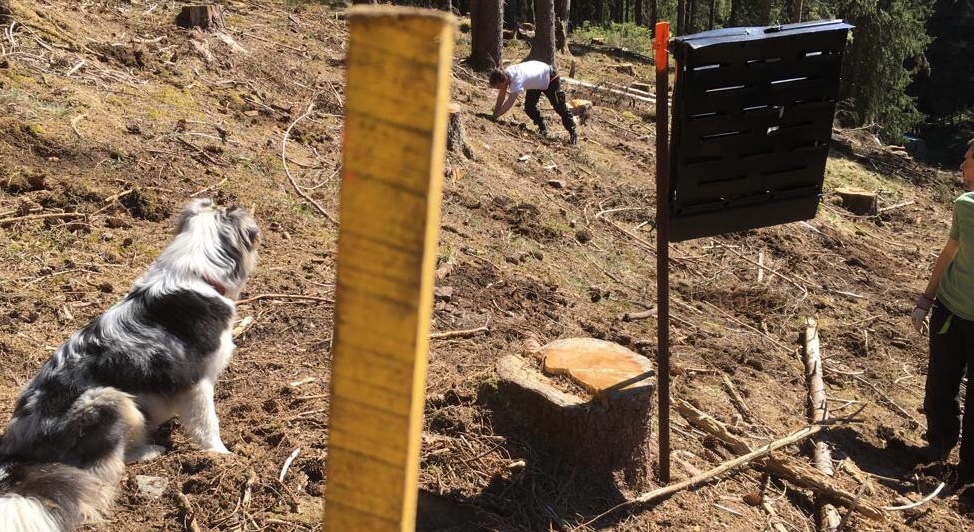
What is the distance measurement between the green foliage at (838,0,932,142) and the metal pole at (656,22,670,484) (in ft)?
69.7

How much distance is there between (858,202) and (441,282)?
32.0 ft

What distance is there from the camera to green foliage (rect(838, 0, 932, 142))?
74.1 feet

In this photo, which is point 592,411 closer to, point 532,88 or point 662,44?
point 662,44

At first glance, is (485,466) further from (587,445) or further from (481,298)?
(481,298)

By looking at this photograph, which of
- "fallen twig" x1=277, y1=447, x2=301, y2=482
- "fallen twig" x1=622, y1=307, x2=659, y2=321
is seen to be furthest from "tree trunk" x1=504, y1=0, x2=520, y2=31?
"fallen twig" x1=277, y1=447, x2=301, y2=482

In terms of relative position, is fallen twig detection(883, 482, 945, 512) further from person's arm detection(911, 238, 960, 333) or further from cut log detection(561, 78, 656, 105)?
cut log detection(561, 78, 656, 105)

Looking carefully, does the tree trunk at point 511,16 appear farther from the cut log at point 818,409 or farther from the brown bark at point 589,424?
the brown bark at point 589,424

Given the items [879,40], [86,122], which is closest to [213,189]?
[86,122]

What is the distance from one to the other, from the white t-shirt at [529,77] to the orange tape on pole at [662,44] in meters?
8.81

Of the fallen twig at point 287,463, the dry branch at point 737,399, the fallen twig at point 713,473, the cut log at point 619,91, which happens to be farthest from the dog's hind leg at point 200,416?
the cut log at point 619,91

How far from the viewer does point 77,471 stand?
3691mm

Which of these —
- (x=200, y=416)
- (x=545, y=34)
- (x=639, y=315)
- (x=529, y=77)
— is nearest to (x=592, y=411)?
(x=200, y=416)

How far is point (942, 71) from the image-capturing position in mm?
36281

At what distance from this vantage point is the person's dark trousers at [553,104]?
12.9 m
